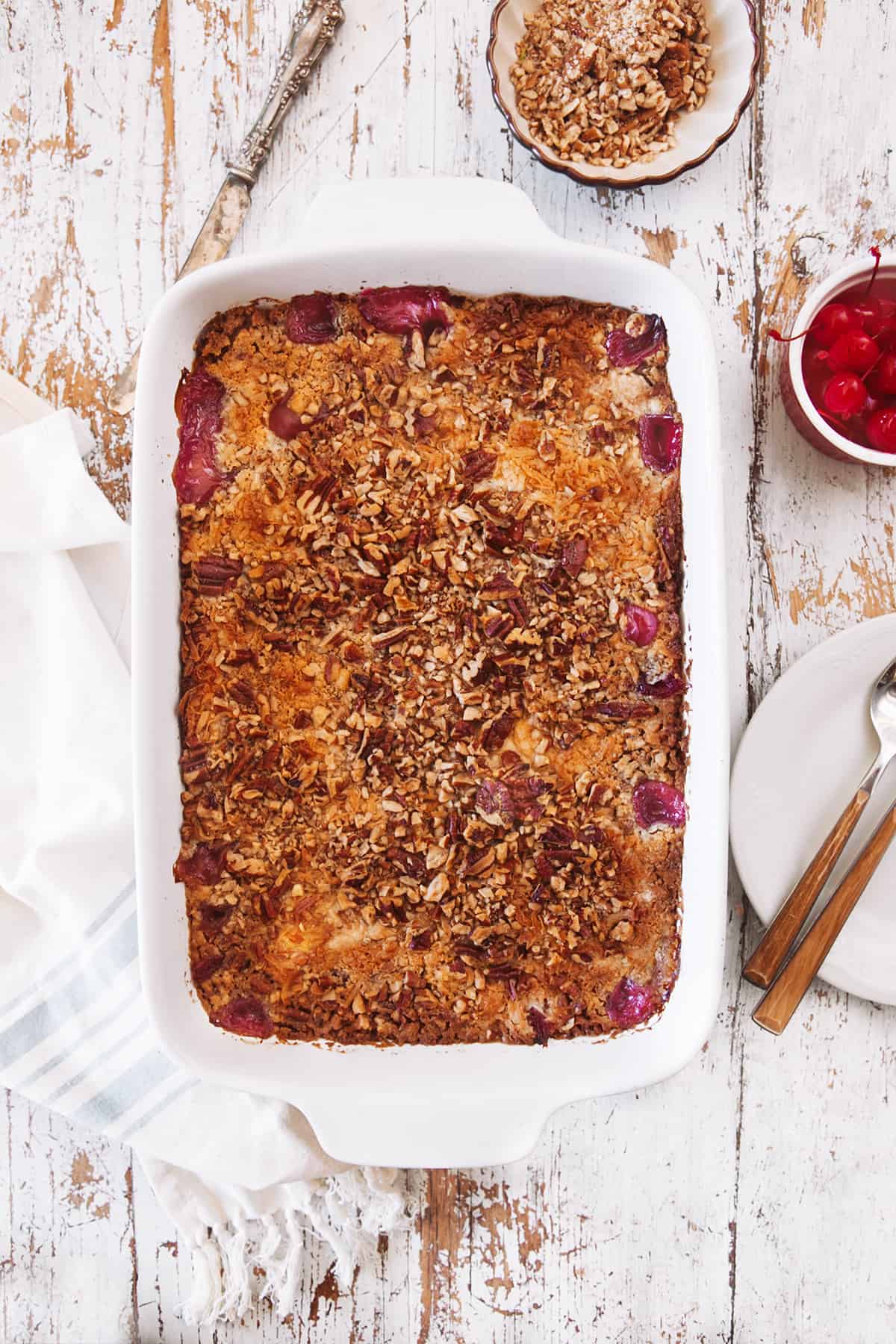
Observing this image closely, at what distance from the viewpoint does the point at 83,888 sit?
1404 millimetres

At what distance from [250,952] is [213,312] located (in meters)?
0.84

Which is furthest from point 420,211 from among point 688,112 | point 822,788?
point 822,788

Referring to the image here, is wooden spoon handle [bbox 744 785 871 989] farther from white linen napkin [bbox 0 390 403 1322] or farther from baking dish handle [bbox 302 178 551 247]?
baking dish handle [bbox 302 178 551 247]

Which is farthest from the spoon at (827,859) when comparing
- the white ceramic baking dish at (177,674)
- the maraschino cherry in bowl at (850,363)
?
the maraschino cherry in bowl at (850,363)

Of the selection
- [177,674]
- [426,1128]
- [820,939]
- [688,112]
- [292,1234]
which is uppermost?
[688,112]

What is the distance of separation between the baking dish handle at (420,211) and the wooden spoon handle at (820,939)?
95cm

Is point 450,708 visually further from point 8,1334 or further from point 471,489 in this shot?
point 8,1334

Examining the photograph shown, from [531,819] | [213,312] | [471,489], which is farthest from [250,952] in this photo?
[213,312]

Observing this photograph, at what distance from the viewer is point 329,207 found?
48.8 inches

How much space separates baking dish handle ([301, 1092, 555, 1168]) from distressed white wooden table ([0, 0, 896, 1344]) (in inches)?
11.7

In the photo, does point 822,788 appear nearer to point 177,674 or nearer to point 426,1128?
point 426,1128

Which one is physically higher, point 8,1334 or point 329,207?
point 329,207

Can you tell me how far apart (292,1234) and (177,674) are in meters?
0.90

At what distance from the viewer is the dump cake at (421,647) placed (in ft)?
4.13
